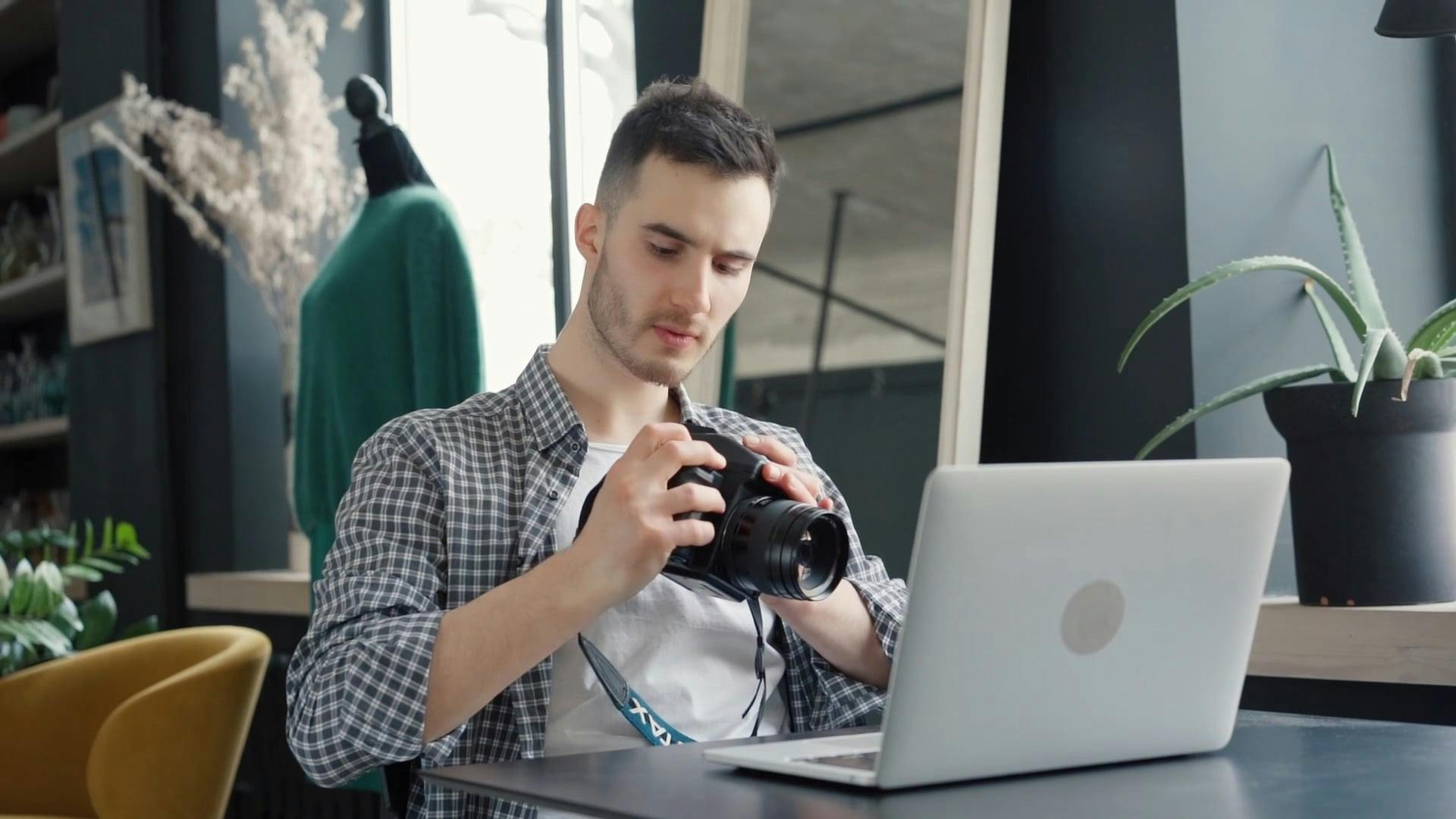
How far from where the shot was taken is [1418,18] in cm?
146

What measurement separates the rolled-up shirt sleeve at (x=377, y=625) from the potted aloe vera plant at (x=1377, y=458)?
0.73m

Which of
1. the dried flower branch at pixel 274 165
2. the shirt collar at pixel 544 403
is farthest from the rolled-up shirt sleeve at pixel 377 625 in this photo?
the dried flower branch at pixel 274 165

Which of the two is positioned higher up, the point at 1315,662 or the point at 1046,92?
the point at 1046,92

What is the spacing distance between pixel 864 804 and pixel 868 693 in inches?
23.4

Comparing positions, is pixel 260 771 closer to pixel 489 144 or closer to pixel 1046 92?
pixel 489 144

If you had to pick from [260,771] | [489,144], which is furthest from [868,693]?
[260,771]

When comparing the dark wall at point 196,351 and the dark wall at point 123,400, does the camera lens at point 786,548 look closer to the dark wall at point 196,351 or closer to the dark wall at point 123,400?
the dark wall at point 196,351

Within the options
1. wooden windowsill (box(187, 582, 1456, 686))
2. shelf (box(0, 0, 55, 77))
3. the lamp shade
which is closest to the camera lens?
wooden windowsill (box(187, 582, 1456, 686))

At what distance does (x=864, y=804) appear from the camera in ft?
2.63

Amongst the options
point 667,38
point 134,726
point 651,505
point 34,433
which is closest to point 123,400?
point 34,433

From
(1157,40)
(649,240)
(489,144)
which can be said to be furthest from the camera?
(489,144)

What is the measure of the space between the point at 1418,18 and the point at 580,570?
3.36 feet

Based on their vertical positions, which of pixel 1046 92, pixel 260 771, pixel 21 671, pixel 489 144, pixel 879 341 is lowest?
pixel 260 771

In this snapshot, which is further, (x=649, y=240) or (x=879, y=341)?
(x=879, y=341)
